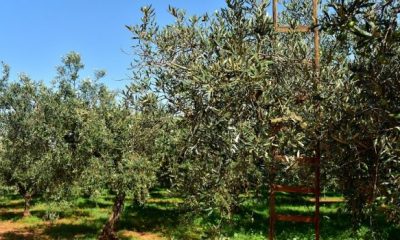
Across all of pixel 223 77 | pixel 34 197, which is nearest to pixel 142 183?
pixel 223 77

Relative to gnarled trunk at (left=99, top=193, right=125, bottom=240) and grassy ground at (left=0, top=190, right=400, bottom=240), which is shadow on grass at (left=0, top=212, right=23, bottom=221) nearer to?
grassy ground at (left=0, top=190, right=400, bottom=240)

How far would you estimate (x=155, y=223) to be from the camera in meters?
25.8

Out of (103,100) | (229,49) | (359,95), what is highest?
(103,100)

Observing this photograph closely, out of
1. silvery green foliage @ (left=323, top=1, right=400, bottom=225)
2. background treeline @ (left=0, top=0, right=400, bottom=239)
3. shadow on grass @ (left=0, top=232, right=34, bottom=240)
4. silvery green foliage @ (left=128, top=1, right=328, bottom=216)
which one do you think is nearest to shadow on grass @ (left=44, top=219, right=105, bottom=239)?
shadow on grass @ (left=0, top=232, right=34, bottom=240)

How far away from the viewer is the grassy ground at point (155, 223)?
19.6 m

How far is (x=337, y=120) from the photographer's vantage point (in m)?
5.57

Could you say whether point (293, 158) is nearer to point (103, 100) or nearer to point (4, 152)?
point (103, 100)

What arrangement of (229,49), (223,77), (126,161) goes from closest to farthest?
1. (223,77)
2. (229,49)
3. (126,161)

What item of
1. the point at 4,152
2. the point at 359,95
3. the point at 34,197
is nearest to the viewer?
the point at 359,95

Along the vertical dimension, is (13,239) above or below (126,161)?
below

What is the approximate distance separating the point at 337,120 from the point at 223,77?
1.80 metres

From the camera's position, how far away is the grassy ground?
19592 millimetres

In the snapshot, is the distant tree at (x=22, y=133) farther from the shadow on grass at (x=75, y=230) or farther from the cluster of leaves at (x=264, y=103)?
the cluster of leaves at (x=264, y=103)

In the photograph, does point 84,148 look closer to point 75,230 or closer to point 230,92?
point 75,230
